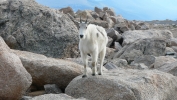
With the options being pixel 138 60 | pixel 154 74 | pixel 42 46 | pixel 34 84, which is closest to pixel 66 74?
pixel 34 84

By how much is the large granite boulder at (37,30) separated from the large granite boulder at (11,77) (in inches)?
270

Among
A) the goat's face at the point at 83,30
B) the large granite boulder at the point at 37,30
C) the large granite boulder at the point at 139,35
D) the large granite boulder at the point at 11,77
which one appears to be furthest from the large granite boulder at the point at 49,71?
the large granite boulder at the point at 139,35

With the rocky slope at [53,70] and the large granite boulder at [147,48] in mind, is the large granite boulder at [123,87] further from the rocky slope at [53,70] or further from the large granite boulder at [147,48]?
the large granite boulder at [147,48]

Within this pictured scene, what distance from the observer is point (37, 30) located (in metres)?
18.2

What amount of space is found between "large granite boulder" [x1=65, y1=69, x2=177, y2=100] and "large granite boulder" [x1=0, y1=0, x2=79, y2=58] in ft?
19.9

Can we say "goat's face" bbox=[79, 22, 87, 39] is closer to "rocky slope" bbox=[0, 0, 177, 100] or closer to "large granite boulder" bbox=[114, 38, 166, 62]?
"rocky slope" bbox=[0, 0, 177, 100]

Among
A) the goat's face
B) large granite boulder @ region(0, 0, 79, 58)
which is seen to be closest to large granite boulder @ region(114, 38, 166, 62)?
large granite boulder @ region(0, 0, 79, 58)

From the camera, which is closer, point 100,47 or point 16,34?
point 100,47

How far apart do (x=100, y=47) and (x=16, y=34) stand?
7414mm

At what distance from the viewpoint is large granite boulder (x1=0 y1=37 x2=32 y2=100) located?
10.6 m

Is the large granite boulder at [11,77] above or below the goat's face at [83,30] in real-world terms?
below

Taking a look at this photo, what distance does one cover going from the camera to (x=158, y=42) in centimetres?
2577

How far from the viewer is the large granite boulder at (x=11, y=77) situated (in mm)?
10648

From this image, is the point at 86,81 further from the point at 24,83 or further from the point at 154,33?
the point at 154,33
